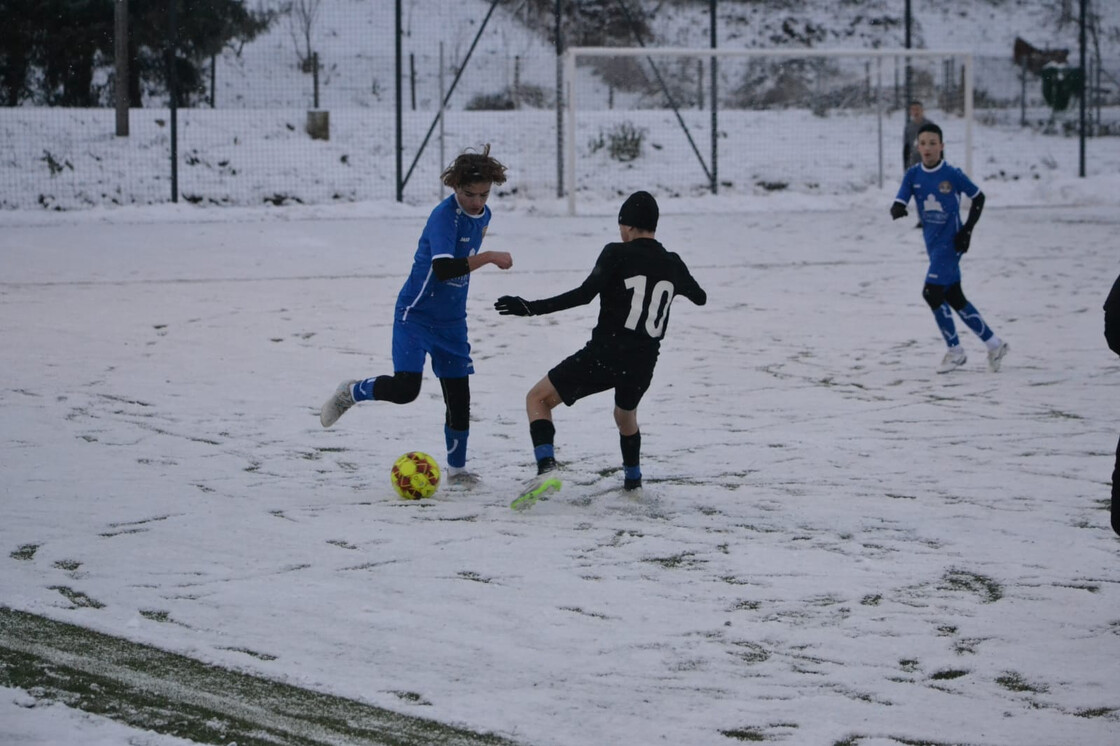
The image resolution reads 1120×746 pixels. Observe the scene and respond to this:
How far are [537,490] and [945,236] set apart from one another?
4.67m

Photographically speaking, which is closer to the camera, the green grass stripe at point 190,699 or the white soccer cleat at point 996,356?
the green grass stripe at point 190,699

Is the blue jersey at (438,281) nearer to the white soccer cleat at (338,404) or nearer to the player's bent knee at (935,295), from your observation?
the white soccer cleat at (338,404)

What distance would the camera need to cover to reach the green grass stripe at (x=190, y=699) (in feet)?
11.0

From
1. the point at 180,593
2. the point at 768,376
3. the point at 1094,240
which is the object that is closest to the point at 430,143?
the point at 1094,240

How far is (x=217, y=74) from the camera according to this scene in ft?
79.8

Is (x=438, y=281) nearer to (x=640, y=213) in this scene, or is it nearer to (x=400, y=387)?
(x=400, y=387)

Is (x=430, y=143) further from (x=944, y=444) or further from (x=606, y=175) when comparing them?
(x=944, y=444)

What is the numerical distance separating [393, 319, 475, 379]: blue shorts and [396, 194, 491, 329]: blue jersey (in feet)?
0.11

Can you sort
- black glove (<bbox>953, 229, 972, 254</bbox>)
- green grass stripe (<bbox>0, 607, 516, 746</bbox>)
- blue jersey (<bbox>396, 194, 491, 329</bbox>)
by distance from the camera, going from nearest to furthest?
green grass stripe (<bbox>0, 607, 516, 746</bbox>), blue jersey (<bbox>396, 194, 491, 329</bbox>), black glove (<bbox>953, 229, 972, 254</bbox>)

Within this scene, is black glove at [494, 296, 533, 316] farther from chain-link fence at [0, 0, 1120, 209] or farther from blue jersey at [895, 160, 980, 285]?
chain-link fence at [0, 0, 1120, 209]

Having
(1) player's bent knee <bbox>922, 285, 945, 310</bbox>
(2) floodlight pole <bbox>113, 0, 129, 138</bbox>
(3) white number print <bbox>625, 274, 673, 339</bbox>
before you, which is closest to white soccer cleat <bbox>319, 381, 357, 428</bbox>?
(3) white number print <bbox>625, 274, 673, 339</bbox>

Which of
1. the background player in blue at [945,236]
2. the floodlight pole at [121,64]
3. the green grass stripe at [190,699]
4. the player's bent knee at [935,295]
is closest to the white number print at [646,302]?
the green grass stripe at [190,699]

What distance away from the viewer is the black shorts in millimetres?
5621

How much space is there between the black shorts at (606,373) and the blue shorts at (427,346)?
52cm
